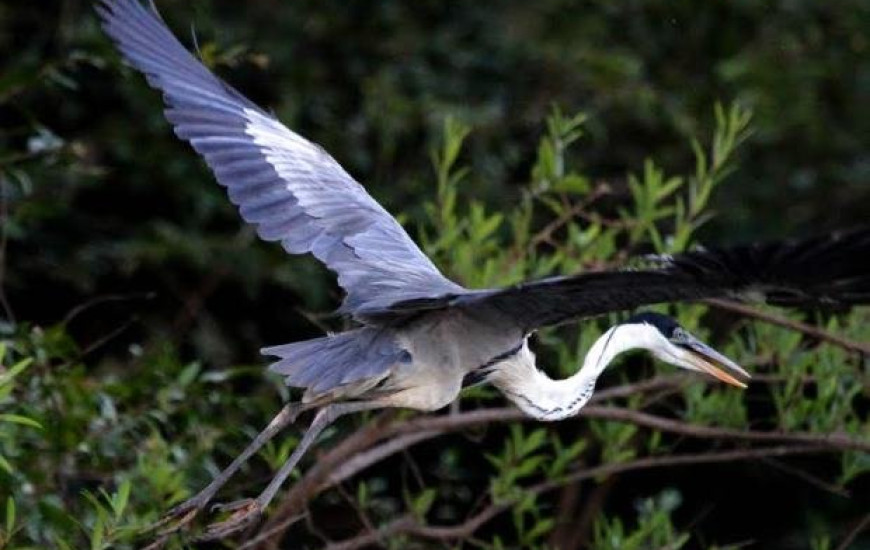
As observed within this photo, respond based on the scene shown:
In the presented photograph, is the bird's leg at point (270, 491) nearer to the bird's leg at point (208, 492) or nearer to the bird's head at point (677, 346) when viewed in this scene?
the bird's leg at point (208, 492)

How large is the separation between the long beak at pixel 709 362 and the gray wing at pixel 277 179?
575 mm

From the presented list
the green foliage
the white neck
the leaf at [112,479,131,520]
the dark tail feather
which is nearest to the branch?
A: the green foliage

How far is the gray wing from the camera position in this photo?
4.29 meters

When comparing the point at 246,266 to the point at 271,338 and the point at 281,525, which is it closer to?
the point at 271,338

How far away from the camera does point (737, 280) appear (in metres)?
3.52

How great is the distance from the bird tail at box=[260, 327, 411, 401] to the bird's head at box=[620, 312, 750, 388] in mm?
616

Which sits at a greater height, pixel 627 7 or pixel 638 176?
pixel 627 7

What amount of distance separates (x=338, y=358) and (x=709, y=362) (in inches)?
36.4

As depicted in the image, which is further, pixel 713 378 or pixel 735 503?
pixel 735 503

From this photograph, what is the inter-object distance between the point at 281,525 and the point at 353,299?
50 centimetres

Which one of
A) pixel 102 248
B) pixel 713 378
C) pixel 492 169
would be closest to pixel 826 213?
pixel 492 169

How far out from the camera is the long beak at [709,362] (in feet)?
14.6

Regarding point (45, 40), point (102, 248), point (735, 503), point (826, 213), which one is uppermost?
point (45, 40)

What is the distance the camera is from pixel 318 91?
708cm
